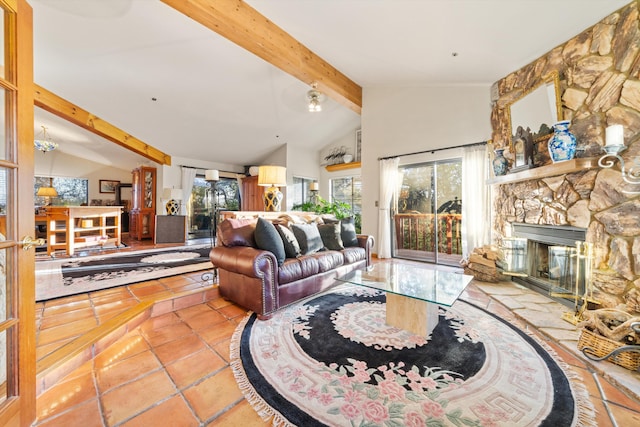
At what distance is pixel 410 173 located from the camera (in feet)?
15.7

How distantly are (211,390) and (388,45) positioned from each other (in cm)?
391

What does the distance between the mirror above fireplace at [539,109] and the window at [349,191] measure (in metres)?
3.72

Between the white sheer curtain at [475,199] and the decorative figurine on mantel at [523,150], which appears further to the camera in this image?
the white sheer curtain at [475,199]

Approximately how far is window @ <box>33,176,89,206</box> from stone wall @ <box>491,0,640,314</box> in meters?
10.8

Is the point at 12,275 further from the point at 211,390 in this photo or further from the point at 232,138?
the point at 232,138

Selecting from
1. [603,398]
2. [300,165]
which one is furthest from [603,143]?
[300,165]

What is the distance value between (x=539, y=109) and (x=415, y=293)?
273 centimetres

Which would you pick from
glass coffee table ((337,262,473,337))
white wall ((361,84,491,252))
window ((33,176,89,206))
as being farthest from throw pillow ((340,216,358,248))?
window ((33,176,89,206))

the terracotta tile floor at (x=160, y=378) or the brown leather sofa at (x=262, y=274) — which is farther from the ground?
the brown leather sofa at (x=262, y=274)

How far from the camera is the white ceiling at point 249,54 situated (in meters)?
2.47

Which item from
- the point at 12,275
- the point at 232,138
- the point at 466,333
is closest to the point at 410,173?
the point at 466,333

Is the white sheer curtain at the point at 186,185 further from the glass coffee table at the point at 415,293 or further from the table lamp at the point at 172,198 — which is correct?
the glass coffee table at the point at 415,293

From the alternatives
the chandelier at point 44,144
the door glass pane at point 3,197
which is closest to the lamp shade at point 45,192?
the chandelier at point 44,144

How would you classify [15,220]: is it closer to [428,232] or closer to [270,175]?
[270,175]
